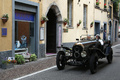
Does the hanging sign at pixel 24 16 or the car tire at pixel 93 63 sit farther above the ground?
the hanging sign at pixel 24 16

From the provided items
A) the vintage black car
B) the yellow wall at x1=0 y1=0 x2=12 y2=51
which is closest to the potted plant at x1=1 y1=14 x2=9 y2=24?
the yellow wall at x1=0 y1=0 x2=12 y2=51

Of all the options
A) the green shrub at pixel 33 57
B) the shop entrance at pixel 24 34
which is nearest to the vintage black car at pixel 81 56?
the green shrub at pixel 33 57

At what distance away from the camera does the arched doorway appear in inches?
542

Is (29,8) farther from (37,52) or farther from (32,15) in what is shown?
(37,52)

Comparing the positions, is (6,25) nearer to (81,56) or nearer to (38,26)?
(38,26)

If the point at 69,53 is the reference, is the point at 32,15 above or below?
above

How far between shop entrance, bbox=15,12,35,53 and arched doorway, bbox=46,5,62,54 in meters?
2.68

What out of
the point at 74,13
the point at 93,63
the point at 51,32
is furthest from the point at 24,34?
the point at 74,13

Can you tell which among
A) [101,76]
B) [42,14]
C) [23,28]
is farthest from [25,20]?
[101,76]

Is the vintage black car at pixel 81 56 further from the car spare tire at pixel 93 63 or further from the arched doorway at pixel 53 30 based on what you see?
the arched doorway at pixel 53 30

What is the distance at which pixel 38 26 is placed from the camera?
11477 mm

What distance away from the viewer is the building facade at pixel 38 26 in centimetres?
930

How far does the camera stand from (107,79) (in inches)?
243

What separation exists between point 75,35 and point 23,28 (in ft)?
21.2
